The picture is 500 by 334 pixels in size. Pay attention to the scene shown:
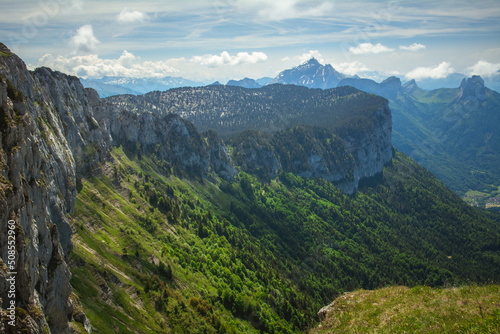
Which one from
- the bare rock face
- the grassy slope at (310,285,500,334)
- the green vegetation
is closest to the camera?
the grassy slope at (310,285,500,334)

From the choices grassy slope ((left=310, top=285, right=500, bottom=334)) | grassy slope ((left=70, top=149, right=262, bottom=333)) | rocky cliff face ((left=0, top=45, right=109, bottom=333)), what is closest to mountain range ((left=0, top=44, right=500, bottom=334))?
rocky cliff face ((left=0, top=45, right=109, bottom=333))

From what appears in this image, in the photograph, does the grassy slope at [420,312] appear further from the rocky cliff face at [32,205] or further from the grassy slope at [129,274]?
the grassy slope at [129,274]

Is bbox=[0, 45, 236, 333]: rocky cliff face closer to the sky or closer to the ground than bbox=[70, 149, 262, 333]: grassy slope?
closer to the sky

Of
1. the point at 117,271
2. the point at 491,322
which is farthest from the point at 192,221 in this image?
the point at 491,322

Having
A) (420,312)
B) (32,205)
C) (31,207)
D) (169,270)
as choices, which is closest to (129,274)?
(169,270)

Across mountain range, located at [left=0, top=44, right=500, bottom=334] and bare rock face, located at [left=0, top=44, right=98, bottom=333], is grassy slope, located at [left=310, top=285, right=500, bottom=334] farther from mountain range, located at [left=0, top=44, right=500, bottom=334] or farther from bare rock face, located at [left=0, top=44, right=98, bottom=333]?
bare rock face, located at [left=0, top=44, right=98, bottom=333]

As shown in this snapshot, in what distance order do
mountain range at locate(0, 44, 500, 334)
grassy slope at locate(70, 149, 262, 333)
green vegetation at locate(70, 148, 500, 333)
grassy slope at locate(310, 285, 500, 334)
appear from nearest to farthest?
grassy slope at locate(310, 285, 500, 334) < mountain range at locate(0, 44, 500, 334) < grassy slope at locate(70, 149, 262, 333) < green vegetation at locate(70, 148, 500, 333)

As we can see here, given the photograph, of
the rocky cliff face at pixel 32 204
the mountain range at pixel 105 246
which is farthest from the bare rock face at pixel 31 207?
the mountain range at pixel 105 246

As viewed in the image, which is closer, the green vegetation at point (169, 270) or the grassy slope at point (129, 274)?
the grassy slope at point (129, 274)

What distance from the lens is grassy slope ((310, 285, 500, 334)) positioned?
1160 inches

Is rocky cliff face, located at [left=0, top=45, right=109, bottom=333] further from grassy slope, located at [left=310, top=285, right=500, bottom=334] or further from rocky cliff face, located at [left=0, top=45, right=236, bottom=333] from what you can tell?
grassy slope, located at [left=310, top=285, right=500, bottom=334]

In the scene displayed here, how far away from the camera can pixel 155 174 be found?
195 meters

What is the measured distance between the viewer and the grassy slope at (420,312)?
2945 centimetres

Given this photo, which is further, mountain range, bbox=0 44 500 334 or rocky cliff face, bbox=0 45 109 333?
mountain range, bbox=0 44 500 334
